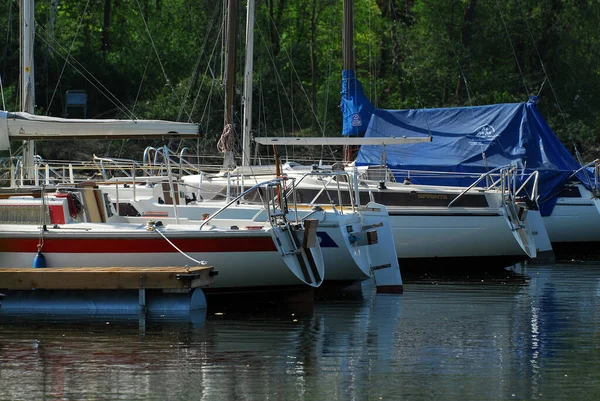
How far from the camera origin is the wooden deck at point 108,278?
58.8 feet

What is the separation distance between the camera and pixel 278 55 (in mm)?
51844

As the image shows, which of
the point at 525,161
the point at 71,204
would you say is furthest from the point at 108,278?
the point at 525,161

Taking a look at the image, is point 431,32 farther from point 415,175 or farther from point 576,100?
point 415,175

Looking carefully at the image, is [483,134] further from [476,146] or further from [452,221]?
[452,221]

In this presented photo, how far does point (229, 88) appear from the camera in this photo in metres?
30.1

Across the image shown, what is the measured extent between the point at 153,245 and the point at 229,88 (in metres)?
11.5

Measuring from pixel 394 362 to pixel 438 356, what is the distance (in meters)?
0.73

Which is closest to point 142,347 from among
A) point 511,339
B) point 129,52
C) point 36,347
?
point 36,347

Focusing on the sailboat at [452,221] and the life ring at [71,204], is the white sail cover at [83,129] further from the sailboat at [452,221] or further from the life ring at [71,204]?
the sailboat at [452,221]

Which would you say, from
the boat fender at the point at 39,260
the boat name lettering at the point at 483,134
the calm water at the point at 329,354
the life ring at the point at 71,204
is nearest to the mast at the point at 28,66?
the life ring at the point at 71,204

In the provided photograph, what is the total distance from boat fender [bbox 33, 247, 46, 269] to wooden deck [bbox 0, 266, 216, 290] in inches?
22.8

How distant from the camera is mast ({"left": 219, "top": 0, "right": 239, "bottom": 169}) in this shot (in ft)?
96.3

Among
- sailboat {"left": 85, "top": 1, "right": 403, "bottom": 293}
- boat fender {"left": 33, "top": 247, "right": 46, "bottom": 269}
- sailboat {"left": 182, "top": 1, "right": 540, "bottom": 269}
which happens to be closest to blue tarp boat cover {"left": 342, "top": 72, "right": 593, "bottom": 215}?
sailboat {"left": 182, "top": 1, "right": 540, "bottom": 269}

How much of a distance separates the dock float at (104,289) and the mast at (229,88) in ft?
34.8
